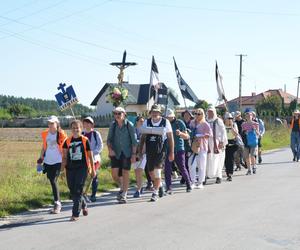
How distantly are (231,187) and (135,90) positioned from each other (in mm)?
73026

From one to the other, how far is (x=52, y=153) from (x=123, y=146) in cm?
154

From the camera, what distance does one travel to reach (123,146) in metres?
11.2

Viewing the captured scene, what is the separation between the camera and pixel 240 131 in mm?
17172

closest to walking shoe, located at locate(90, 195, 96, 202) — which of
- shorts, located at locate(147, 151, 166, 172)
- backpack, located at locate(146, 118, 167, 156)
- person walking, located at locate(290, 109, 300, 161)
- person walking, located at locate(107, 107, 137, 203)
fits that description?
person walking, located at locate(107, 107, 137, 203)

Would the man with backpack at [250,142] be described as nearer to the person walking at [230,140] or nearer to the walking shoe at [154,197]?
the person walking at [230,140]

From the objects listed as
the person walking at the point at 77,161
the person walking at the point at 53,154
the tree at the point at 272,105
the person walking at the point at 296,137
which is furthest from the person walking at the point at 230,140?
the tree at the point at 272,105

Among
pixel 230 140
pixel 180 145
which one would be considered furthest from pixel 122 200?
pixel 230 140

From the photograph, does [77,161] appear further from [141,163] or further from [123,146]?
[141,163]

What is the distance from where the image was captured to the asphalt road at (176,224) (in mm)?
7470

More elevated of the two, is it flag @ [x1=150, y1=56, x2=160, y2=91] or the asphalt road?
flag @ [x1=150, y1=56, x2=160, y2=91]

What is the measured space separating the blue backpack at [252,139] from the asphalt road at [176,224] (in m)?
3.98

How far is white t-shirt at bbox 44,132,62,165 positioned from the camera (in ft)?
33.7

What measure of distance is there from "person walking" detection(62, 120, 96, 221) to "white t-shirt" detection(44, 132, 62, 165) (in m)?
0.58

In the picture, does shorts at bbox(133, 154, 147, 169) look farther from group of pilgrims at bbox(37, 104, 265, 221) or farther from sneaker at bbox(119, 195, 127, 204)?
sneaker at bbox(119, 195, 127, 204)
